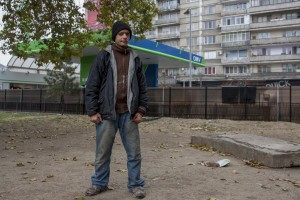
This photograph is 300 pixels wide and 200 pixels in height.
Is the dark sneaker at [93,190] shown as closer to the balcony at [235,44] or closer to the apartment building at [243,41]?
the apartment building at [243,41]

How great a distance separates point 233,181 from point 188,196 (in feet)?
3.85

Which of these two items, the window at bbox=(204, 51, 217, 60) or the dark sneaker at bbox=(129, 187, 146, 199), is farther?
the window at bbox=(204, 51, 217, 60)

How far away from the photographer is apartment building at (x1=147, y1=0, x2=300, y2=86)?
50.5 metres

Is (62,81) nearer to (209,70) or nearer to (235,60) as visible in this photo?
(235,60)

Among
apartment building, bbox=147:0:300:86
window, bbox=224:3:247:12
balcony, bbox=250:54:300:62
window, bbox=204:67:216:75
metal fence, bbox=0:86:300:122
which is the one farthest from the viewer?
window, bbox=204:67:216:75

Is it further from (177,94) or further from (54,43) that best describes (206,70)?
(54,43)

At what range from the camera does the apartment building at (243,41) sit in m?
50.5

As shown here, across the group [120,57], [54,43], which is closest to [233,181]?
[120,57]

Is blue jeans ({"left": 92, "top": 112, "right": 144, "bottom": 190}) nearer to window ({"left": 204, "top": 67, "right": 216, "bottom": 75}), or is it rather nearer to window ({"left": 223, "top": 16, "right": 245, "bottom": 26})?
window ({"left": 223, "top": 16, "right": 245, "bottom": 26})

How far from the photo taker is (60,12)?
1268cm

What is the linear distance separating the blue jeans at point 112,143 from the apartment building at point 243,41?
4633cm

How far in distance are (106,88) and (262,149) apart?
3.74 metres

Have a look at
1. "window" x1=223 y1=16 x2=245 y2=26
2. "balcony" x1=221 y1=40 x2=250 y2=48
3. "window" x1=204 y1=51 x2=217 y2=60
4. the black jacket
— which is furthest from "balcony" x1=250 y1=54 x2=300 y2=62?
the black jacket

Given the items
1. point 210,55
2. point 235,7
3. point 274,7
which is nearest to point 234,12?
point 235,7
